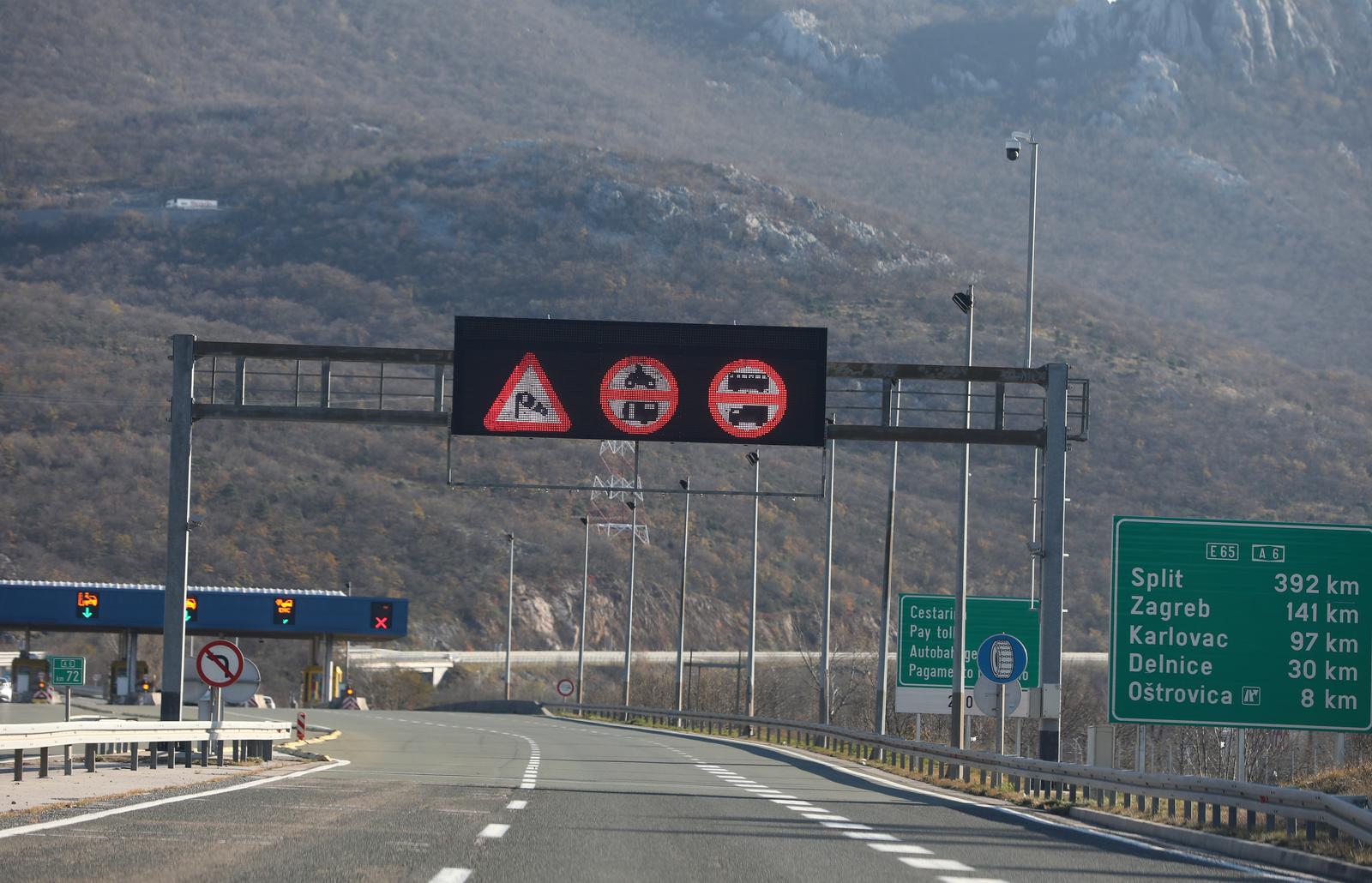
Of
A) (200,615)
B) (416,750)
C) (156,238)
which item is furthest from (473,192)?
(416,750)

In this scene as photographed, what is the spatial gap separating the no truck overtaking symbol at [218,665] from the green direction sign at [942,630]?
16021 millimetres

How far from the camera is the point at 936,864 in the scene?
1488 cm

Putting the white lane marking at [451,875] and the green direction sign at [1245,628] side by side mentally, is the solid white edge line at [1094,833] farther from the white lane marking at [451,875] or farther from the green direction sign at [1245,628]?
the white lane marking at [451,875]

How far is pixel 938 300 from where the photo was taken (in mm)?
162000

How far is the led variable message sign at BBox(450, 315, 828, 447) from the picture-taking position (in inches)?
1190

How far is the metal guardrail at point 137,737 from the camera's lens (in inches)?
795

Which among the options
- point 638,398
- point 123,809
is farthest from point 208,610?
point 123,809

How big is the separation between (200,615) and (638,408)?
44836 mm

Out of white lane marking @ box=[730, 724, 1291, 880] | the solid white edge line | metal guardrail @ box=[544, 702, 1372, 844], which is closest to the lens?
the solid white edge line

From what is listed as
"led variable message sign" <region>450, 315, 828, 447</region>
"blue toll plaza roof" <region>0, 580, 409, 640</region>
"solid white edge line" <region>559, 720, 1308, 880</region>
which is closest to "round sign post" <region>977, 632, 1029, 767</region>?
"solid white edge line" <region>559, 720, 1308, 880</region>

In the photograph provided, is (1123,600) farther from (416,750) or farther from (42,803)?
(416,750)

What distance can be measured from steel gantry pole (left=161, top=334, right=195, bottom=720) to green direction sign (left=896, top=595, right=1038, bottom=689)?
1456 centimetres

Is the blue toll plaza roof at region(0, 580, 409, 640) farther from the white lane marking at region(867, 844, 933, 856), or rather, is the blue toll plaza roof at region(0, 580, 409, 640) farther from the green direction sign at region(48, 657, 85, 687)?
the white lane marking at region(867, 844, 933, 856)

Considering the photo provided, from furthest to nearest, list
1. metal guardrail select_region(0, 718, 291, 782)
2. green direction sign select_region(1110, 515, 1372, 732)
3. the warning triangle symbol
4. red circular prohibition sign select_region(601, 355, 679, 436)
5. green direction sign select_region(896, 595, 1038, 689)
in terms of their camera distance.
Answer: green direction sign select_region(896, 595, 1038, 689)
the warning triangle symbol
red circular prohibition sign select_region(601, 355, 679, 436)
green direction sign select_region(1110, 515, 1372, 732)
metal guardrail select_region(0, 718, 291, 782)
